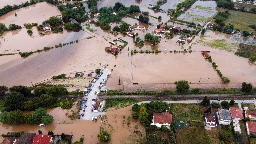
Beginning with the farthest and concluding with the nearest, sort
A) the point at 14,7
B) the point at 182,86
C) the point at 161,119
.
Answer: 1. the point at 14,7
2. the point at 182,86
3. the point at 161,119

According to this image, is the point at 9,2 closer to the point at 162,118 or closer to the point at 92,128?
the point at 92,128

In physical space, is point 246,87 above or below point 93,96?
above

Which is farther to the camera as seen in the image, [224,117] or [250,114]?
[250,114]

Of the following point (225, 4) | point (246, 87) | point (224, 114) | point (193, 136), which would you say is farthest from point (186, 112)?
point (225, 4)

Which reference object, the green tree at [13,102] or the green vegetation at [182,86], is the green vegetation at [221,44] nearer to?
the green vegetation at [182,86]

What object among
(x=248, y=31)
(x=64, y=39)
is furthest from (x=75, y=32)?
(x=248, y=31)

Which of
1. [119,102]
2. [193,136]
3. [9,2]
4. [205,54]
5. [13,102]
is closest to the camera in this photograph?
[193,136]

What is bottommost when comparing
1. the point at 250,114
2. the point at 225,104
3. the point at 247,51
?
the point at 250,114
